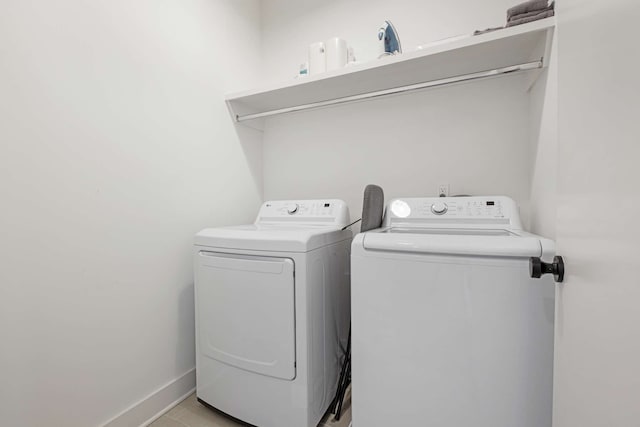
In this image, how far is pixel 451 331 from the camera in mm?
938

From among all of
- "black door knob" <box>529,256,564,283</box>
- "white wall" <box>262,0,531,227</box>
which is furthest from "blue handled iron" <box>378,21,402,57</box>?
"black door knob" <box>529,256,564,283</box>

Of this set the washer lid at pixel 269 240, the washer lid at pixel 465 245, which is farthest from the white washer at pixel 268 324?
the washer lid at pixel 465 245

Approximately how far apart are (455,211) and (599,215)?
3.03ft

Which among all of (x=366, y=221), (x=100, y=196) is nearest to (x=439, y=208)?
(x=366, y=221)

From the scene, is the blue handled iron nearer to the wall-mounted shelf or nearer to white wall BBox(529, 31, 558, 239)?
the wall-mounted shelf

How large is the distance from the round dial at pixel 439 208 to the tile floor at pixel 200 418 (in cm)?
113

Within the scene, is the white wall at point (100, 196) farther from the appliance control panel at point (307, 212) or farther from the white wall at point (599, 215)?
the white wall at point (599, 215)

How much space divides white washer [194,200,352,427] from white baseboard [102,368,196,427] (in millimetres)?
172

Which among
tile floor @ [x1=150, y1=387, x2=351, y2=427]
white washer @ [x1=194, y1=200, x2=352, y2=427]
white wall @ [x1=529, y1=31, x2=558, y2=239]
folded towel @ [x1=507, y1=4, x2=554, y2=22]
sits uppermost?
folded towel @ [x1=507, y1=4, x2=554, y2=22]

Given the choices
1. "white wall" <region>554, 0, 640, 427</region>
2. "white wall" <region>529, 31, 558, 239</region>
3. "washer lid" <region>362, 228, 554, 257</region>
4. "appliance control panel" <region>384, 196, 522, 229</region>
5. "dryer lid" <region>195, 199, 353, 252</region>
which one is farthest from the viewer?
"appliance control panel" <region>384, 196, 522, 229</region>

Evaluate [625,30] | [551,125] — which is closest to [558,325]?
[625,30]

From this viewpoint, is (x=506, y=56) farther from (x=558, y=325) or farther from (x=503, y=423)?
(x=503, y=423)

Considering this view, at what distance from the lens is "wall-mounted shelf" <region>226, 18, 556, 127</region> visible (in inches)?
48.0

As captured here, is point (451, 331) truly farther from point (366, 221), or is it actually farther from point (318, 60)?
point (318, 60)
